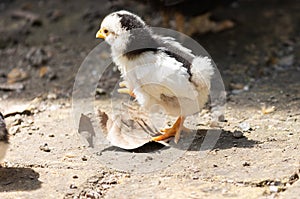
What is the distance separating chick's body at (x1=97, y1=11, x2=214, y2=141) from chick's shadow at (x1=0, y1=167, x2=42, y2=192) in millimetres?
769

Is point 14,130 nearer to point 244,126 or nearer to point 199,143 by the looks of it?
point 199,143

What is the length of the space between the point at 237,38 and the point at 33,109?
210cm

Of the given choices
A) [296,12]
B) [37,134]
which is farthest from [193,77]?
[296,12]

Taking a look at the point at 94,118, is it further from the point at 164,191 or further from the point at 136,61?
the point at 164,191

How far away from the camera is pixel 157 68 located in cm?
301

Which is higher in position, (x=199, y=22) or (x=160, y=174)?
(x=199, y=22)

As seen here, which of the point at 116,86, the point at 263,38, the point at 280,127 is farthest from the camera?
the point at 263,38

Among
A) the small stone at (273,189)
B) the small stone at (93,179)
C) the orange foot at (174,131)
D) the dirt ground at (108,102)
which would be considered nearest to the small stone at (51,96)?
the dirt ground at (108,102)

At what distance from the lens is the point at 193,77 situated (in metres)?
3.03

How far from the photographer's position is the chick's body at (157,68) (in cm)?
300

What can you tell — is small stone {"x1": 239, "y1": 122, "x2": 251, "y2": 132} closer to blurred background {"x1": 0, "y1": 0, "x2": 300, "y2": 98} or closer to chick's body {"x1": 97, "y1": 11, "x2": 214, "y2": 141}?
chick's body {"x1": 97, "y1": 11, "x2": 214, "y2": 141}

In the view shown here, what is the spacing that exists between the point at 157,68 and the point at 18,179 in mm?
969

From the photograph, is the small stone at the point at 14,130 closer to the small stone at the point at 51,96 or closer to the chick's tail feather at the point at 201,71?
the small stone at the point at 51,96

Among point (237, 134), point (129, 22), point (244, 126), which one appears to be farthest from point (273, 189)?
point (129, 22)
